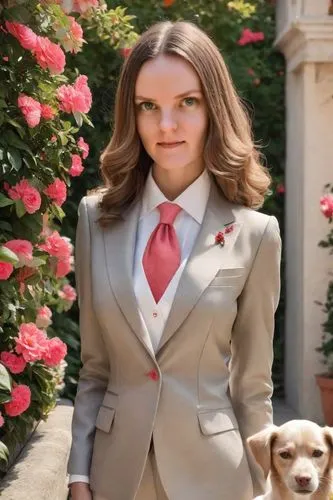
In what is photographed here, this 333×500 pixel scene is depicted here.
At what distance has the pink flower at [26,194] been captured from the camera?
358 centimetres

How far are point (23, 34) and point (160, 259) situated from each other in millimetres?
1113

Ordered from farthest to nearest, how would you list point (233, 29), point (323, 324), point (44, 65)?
point (233, 29) < point (323, 324) < point (44, 65)

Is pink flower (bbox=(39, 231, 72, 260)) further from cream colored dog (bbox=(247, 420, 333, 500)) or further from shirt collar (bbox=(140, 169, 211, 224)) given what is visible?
cream colored dog (bbox=(247, 420, 333, 500))

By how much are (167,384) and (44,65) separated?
1370 millimetres

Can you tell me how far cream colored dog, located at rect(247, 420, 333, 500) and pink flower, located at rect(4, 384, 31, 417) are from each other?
48.3 inches

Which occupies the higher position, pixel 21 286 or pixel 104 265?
pixel 104 265

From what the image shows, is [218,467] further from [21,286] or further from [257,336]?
[21,286]

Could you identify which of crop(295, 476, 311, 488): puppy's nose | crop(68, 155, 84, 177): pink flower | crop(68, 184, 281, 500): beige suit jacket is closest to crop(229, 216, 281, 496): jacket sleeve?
crop(68, 184, 281, 500): beige suit jacket

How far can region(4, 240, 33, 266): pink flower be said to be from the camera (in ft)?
11.7

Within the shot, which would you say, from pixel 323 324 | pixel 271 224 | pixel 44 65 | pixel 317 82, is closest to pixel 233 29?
pixel 317 82

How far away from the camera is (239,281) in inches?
109

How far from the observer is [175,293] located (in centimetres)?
271

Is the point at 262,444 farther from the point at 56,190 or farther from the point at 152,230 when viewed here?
the point at 56,190

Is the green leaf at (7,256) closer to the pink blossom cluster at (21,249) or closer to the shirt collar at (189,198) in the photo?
the pink blossom cluster at (21,249)
